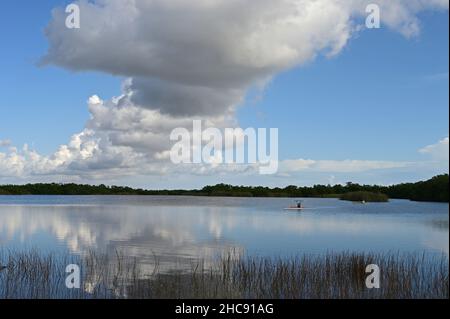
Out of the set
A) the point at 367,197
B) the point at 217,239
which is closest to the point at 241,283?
the point at 217,239

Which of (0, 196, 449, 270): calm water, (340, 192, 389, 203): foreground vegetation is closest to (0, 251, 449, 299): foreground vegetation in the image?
(0, 196, 449, 270): calm water

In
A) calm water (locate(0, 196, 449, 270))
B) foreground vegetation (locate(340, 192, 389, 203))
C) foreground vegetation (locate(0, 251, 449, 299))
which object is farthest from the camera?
foreground vegetation (locate(340, 192, 389, 203))

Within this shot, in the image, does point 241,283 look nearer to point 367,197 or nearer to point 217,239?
point 217,239

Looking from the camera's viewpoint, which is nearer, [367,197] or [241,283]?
[241,283]

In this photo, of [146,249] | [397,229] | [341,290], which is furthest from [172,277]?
[397,229]

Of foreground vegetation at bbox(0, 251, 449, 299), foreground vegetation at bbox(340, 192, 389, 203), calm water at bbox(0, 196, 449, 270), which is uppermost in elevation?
foreground vegetation at bbox(340, 192, 389, 203)

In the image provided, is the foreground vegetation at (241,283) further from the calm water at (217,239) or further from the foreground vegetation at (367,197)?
the foreground vegetation at (367,197)

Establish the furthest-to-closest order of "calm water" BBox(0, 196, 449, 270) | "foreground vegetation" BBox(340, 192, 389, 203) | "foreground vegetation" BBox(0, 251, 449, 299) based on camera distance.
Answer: "foreground vegetation" BBox(340, 192, 389, 203), "calm water" BBox(0, 196, 449, 270), "foreground vegetation" BBox(0, 251, 449, 299)

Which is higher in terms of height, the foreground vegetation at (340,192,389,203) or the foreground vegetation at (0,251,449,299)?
the foreground vegetation at (340,192,389,203)

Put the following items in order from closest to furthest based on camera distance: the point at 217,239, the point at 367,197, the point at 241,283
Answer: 1. the point at 241,283
2. the point at 217,239
3. the point at 367,197

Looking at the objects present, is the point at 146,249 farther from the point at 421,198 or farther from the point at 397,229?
the point at 421,198

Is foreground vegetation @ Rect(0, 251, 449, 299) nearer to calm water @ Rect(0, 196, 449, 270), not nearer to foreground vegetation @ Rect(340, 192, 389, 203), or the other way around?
calm water @ Rect(0, 196, 449, 270)
